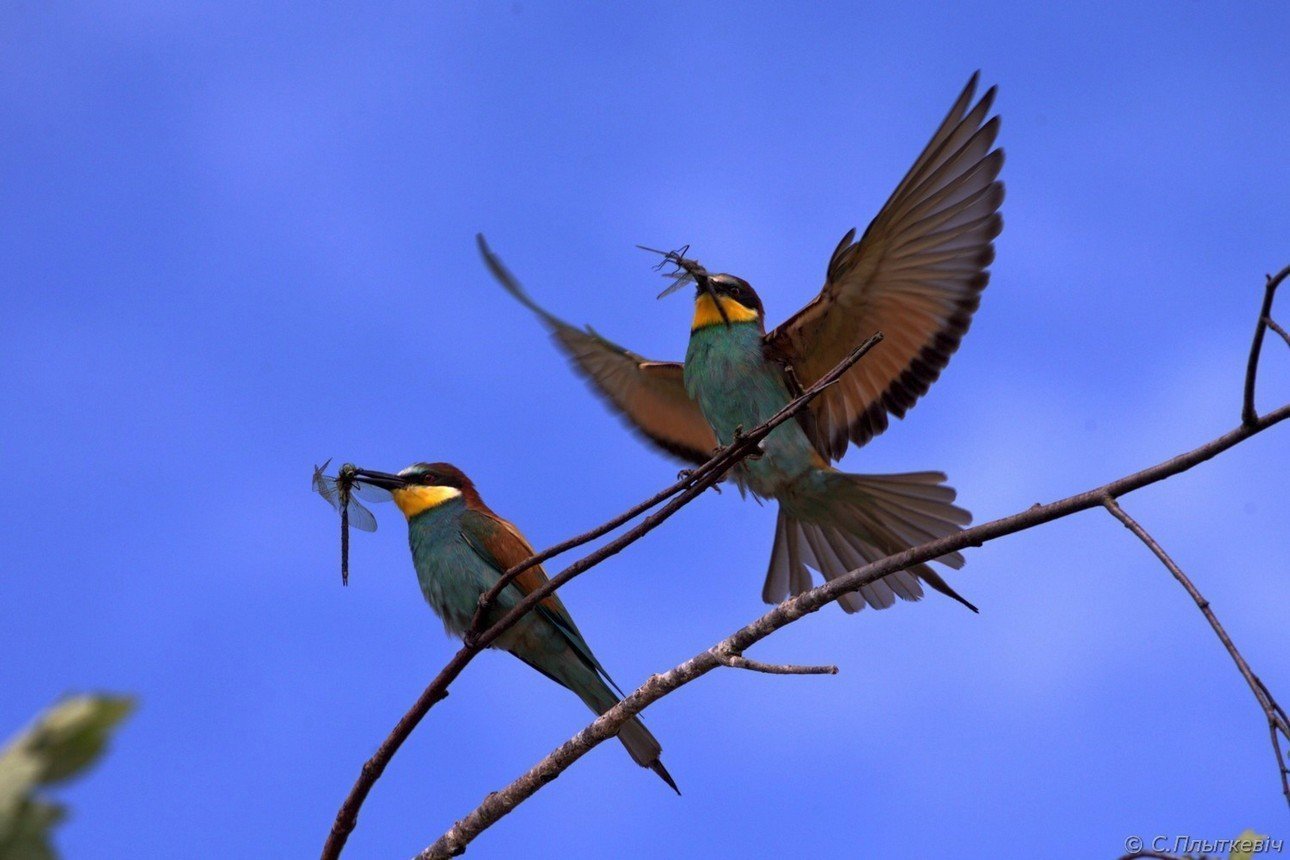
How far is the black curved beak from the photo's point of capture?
4.12 m

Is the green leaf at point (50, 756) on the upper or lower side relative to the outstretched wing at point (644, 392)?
lower

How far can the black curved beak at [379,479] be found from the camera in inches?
162

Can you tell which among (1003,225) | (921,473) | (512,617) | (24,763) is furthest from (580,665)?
(24,763)

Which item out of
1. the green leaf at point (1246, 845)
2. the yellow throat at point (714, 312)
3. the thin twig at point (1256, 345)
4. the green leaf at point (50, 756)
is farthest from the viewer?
the yellow throat at point (714, 312)

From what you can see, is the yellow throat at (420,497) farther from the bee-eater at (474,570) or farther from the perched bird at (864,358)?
the perched bird at (864,358)

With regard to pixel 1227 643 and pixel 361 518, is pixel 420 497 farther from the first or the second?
pixel 1227 643

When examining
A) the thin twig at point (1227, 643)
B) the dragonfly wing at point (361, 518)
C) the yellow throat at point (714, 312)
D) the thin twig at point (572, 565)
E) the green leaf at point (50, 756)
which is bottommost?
the green leaf at point (50, 756)

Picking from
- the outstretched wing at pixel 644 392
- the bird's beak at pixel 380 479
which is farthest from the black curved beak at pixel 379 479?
the outstretched wing at pixel 644 392

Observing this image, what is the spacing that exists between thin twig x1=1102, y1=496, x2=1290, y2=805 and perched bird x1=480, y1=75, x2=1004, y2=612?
152 cm

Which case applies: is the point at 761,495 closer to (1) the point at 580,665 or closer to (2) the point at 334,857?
(1) the point at 580,665

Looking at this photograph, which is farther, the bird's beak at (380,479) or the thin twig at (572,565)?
the bird's beak at (380,479)

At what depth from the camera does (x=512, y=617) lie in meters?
2.49

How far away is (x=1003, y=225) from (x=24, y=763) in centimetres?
349

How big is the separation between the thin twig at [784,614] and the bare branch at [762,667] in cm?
1
